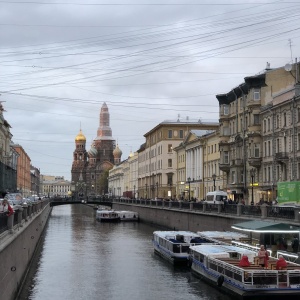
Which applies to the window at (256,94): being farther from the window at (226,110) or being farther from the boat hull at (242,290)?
the boat hull at (242,290)

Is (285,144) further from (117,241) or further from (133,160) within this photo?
(133,160)

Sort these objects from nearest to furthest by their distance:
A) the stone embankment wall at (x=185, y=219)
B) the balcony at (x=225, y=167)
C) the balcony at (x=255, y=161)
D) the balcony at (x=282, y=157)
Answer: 1. the stone embankment wall at (x=185, y=219)
2. the balcony at (x=282, y=157)
3. the balcony at (x=255, y=161)
4. the balcony at (x=225, y=167)

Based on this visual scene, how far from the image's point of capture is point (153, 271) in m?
36.3

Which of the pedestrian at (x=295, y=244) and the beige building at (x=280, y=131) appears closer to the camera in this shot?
the pedestrian at (x=295, y=244)

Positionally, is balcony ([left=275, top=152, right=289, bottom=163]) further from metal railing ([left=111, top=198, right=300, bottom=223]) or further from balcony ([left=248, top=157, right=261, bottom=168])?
metal railing ([left=111, top=198, right=300, bottom=223])

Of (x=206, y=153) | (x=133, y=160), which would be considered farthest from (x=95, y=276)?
(x=133, y=160)

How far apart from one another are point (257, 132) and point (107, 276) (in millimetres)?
35766

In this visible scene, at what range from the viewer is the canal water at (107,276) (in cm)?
2869

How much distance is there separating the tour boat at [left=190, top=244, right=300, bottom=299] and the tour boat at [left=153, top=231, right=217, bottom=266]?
7484 millimetres

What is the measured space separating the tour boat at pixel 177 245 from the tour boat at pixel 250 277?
7.48 m

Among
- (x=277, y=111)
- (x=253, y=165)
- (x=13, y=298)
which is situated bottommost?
(x=13, y=298)

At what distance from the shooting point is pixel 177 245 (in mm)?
39281

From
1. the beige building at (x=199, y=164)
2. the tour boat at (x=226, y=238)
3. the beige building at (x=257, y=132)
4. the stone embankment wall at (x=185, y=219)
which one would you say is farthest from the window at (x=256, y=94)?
the tour boat at (x=226, y=238)

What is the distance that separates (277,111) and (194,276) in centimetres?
3040
